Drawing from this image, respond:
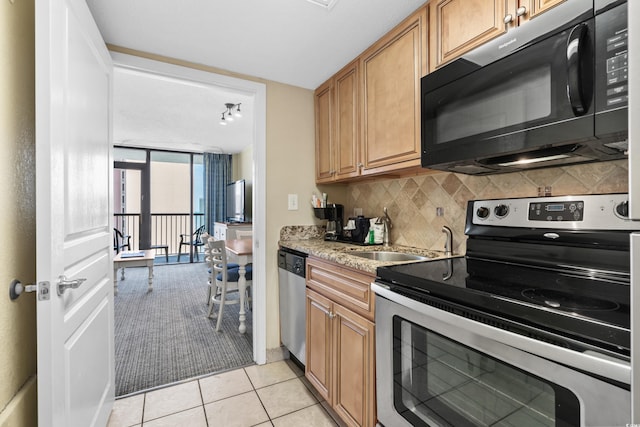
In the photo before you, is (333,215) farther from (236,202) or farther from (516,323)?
(236,202)

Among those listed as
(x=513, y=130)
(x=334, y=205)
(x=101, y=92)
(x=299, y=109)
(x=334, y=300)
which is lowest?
(x=334, y=300)

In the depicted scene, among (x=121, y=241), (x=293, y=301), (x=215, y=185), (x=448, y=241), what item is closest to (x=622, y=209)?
(x=448, y=241)

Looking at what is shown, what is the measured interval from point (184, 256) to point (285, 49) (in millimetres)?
5878

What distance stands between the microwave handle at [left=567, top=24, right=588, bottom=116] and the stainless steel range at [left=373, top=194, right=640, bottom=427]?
38 cm

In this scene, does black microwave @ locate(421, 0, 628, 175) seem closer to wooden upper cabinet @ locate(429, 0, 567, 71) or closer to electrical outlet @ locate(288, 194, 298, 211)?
wooden upper cabinet @ locate(429, 0, 567, 71)

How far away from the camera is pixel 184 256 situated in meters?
6.60

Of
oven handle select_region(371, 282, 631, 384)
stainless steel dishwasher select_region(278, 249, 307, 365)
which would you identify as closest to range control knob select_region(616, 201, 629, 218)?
oven handle select_region(371, 282, 631, 384)

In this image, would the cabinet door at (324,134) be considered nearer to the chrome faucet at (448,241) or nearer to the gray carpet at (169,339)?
the chrome faucet at (448,241)

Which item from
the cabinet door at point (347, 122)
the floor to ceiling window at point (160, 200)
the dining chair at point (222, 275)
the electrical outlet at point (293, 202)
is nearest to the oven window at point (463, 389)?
the cabinet door at point (347, 122)

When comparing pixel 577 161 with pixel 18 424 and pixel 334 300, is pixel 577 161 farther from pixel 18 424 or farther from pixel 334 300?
pixel 18 424

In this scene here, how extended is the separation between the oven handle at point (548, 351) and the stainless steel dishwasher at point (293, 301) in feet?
3.56

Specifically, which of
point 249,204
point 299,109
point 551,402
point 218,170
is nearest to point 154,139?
point 218,170

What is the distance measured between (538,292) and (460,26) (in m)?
1.12

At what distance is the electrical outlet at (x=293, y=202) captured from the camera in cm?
234
